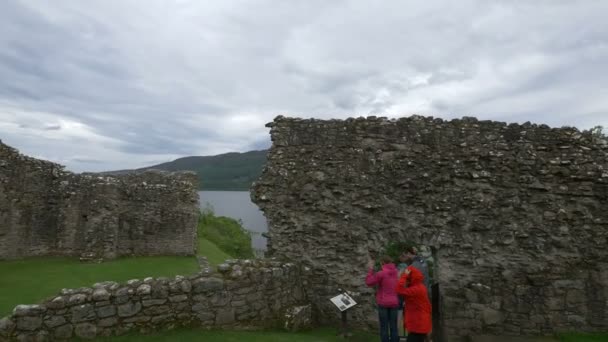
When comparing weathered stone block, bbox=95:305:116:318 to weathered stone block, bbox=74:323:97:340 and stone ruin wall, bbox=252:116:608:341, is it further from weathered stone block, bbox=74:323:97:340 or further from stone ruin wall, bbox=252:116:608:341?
stone ruin wall, bbox=252:116:608:341

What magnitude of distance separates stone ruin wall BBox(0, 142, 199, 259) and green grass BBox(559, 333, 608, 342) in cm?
1571

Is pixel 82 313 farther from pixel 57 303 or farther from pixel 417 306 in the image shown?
pixel 417 306

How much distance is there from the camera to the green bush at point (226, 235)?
2897cm

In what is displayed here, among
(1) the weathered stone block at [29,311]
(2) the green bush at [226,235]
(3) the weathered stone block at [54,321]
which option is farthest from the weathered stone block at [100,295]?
(2) the green bush at [226,235]

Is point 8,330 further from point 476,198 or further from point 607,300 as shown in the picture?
point 607,300

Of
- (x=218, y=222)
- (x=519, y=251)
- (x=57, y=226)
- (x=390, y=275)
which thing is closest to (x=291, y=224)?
(x=390, y=275)

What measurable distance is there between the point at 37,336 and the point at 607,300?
34.9ft

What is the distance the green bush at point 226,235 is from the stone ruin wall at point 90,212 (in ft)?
30.2

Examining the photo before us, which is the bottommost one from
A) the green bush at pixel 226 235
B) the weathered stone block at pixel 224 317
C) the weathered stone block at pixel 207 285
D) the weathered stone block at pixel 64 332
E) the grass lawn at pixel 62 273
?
the green bush at pixel 226 235

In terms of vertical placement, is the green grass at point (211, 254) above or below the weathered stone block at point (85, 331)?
below

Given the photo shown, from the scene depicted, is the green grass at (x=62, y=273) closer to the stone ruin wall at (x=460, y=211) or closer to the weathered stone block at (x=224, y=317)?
the weathered stone block at (x=224, y=317)

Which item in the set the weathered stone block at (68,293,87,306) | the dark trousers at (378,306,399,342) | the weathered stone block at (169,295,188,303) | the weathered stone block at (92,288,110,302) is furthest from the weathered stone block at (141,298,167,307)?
the dark trousers at (378,306,399,342)

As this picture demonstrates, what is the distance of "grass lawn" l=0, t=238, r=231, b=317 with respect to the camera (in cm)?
1059

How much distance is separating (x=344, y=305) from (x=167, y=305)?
3.42 metres
